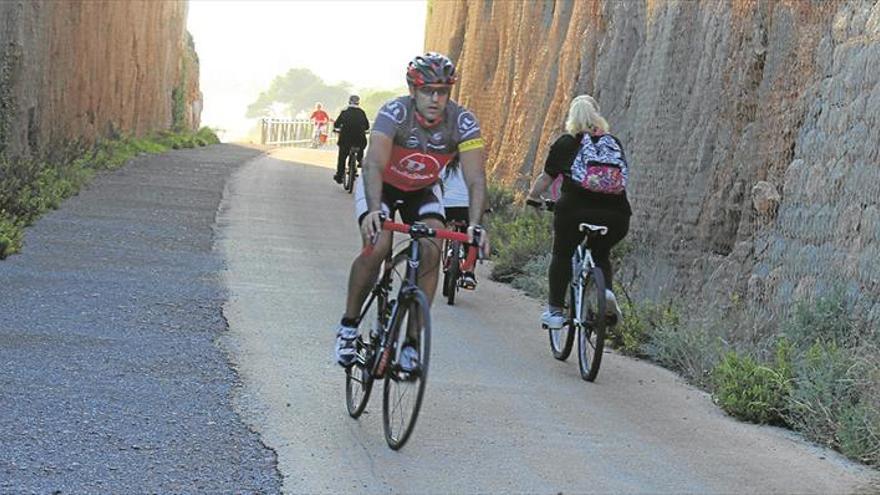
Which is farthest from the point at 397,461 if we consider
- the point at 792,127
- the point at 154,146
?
the point at 154,146

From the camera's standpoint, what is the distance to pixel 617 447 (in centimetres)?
757

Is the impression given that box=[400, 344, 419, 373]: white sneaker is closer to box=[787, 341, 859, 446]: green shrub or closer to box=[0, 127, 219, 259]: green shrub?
box=[787, 341, 859, 446]: green shrub

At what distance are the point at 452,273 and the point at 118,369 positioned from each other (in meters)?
4.97

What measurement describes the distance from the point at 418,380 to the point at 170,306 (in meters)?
5.02

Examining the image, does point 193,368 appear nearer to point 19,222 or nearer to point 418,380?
point 418,380

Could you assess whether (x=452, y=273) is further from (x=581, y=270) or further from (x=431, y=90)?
(x=431, y=90)

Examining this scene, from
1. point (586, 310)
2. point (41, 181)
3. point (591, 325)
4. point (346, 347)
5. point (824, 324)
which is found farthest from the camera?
point (41, 181)

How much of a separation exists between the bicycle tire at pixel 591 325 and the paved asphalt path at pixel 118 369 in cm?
247

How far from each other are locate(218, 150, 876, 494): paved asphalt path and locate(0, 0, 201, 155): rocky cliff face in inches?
310

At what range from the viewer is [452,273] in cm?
1316

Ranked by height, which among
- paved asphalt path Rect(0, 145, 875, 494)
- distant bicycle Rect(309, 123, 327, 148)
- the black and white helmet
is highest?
the black and white helmet

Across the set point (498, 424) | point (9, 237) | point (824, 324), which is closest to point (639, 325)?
point (824, 324)

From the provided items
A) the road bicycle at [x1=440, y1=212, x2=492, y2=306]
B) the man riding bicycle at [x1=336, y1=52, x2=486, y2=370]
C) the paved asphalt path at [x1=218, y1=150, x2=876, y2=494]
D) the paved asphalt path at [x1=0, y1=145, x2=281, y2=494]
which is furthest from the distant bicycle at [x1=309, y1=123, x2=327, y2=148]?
the man riding bicycle at [x1=336, y1=52, x2=486, y2=370]

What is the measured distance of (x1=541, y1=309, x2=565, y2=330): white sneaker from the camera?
1032cm
